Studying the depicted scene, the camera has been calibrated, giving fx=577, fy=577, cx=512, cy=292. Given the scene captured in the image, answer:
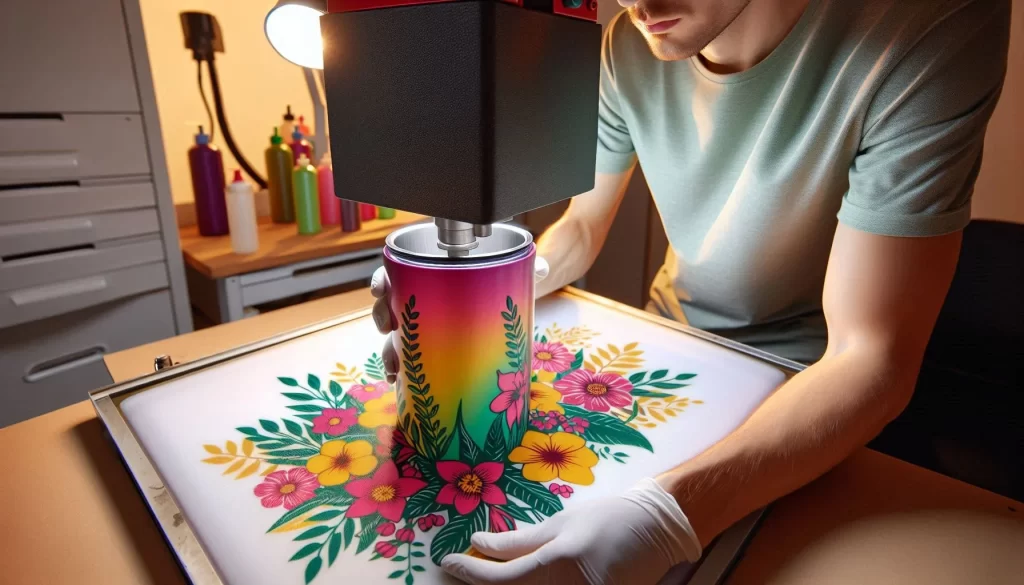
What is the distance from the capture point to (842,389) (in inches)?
24.0

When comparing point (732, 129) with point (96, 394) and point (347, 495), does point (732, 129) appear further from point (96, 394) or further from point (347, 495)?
point (96, 394)

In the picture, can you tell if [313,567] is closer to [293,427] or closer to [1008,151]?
[293,427]

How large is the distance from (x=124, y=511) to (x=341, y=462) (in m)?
0.19

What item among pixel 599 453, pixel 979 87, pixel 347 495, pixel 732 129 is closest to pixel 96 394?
pixel 347 495

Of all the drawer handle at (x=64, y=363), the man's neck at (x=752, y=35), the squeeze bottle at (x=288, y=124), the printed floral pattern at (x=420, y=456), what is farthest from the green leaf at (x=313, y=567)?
the squeeze bottle at (x=288, y=124)

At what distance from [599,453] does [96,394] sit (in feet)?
1.83

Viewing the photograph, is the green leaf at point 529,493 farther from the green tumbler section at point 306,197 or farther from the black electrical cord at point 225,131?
the black electrical cord at point 225,131

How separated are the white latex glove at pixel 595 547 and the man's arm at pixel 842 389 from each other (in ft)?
0.09

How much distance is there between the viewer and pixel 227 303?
147 cm

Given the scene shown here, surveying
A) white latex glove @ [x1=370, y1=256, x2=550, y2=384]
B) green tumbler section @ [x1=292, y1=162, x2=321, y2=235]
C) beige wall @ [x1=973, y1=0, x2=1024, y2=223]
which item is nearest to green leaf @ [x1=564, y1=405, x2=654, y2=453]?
white latex glove @ [x1=370, y1=256, x2=550, y2=384]

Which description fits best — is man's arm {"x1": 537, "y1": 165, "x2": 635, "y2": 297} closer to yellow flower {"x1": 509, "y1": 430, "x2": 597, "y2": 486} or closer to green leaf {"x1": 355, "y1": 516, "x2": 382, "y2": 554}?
yellow flower {"x1": 509, "y1": 430, "x2": 597, "y2": 486}

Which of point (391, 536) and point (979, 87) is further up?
point (979, 87)

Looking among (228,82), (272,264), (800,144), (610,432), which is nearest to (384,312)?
(610,432)

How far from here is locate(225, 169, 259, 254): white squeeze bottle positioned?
148 cm
